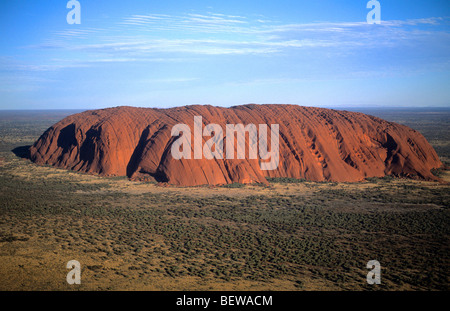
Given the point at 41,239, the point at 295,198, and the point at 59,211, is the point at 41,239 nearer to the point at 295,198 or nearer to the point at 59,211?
the point at 59,211

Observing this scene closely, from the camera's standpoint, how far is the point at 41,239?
16969 millimetres

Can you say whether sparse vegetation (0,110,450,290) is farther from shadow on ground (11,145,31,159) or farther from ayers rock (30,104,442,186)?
shadow on ground (11,145,31,159)

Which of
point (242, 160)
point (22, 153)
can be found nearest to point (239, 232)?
point (242, 160)

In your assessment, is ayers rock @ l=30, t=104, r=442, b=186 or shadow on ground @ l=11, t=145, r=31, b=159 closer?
ayers rock @ l=30, t=104, r=442, b=186

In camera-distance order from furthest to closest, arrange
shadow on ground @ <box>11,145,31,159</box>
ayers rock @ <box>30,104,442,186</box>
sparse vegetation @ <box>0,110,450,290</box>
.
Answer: shadow on ground @ <box>11,145,31,159</box> < ayers rock @ <box>30,104,442,186</box> < sparse vegetation @ <box>0,110,450,290</box>

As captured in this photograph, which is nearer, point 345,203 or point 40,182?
point 345,203

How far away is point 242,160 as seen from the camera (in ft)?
102

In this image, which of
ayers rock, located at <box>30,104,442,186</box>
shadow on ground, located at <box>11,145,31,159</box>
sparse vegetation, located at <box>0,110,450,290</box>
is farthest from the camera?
shadow on ground, located at <box>11,145,31,159</box>

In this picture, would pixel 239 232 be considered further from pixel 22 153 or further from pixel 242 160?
pixel 22 153

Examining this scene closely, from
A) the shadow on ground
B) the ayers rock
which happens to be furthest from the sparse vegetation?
the shadow on ground

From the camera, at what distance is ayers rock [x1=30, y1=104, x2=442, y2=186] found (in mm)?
30344

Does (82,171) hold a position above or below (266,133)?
below

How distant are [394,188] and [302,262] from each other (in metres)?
17.8
